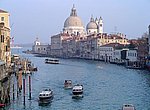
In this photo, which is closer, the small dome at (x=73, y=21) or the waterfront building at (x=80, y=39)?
the waterfront building at (x=80, y=39)

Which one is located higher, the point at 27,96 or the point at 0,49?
the point at 0,49

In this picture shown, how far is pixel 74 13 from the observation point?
83.0 m

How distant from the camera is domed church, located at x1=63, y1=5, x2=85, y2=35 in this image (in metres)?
79.9

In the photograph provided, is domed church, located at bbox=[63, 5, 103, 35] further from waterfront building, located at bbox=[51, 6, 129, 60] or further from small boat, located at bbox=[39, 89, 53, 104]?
small boat, located at bbox=[39, 89, 53, 104]

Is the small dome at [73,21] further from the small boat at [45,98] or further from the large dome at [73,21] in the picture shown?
the small boat at [45,98]

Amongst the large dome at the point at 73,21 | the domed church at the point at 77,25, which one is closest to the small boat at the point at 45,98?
the domed church at the point at 77,25

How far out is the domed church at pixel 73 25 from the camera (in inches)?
3147

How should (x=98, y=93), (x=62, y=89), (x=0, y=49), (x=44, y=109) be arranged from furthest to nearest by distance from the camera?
(x=62, y=89)
(x=98, y=93)
(x=0, y=49)
(x=44, y=109)

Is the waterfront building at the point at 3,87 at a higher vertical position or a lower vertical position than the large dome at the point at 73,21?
lower

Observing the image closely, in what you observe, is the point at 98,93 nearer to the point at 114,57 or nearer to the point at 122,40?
the point at 114,57

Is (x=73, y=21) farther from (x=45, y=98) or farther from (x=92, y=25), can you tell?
(x=45, y=98)

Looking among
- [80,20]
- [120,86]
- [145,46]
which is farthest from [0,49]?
[80,20]

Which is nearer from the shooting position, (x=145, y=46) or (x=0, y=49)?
(x=0, y=49)

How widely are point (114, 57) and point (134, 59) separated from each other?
695 cm
